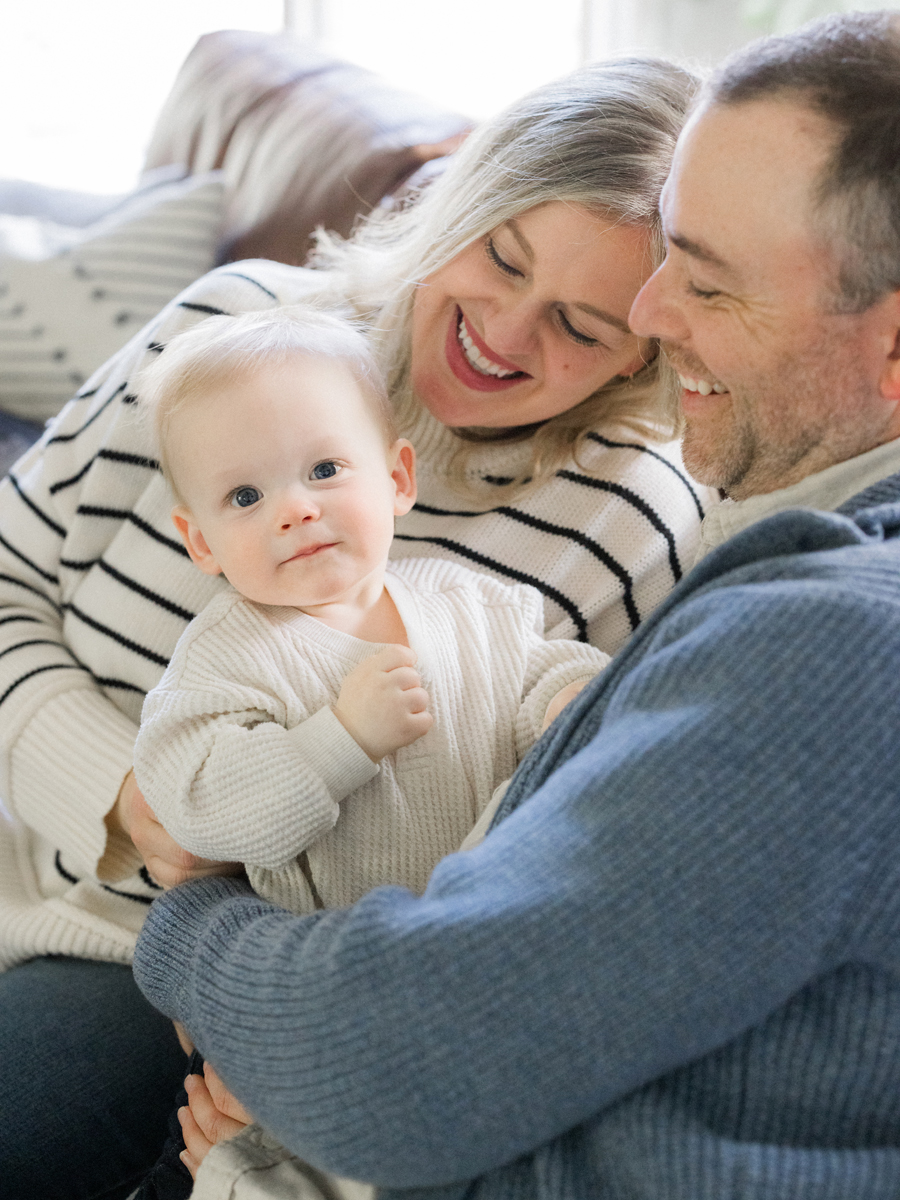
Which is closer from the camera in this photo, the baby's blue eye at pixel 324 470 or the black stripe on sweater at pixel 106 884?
the baby's blue eye at pixel 324 470

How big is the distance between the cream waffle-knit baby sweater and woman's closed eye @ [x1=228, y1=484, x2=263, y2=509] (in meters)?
0.10

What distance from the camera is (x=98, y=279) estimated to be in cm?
206

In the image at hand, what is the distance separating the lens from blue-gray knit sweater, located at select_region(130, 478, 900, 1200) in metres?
0.66

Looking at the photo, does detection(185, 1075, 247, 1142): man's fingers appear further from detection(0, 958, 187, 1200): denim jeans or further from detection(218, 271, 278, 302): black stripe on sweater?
detection(218, 271, 278, 302): black stripe on sweater

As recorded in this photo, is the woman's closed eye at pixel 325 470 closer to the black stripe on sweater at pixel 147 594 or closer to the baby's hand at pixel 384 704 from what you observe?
the baby's hand at pixel 384 704

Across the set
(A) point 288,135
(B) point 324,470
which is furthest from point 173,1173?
(A) point 288,135

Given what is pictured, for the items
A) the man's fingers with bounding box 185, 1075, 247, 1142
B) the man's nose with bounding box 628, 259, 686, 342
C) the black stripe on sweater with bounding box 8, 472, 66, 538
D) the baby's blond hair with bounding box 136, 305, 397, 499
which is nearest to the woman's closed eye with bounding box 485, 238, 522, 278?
the baby's blond hair with bounding box 136, 305, 397, 499

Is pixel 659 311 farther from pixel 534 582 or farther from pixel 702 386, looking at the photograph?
pixel 534 582

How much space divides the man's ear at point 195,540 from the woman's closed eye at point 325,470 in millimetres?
149

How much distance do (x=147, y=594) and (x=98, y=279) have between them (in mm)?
967

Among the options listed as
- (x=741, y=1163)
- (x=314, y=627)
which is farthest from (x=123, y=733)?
(x=741, y=1163)

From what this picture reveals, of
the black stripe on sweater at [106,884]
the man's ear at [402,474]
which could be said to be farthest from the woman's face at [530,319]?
the black stripe on sweater at [106,884]

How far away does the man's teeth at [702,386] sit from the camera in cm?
102

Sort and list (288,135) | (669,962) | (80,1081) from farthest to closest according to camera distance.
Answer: (288,135)
(80,1081)
(669,962)
